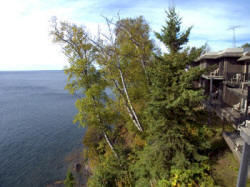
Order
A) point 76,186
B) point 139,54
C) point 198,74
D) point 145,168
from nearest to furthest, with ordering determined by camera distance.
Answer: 1. point 198,74
2. point 145,168
3. point 139,54
4. point 76,186

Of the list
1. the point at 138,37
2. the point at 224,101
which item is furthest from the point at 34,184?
the point at 224,101

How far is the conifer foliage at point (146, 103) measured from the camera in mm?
7323

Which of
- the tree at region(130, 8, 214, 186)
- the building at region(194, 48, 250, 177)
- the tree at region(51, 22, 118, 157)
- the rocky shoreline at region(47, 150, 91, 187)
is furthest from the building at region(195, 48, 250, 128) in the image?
the rocky shoreline at region(47, 150, 91, 187)

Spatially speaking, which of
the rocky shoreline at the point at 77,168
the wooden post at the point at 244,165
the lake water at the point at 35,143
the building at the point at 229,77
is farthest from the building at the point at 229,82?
the lake water at the point at 35,143

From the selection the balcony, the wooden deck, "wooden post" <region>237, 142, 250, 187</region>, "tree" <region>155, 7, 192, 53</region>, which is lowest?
the wooden deck

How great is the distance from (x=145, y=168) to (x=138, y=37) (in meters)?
11.0

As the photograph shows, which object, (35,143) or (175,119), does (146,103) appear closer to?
(175,119)

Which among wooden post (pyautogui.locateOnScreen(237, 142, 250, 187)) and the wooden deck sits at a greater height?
wooden post (pyautogui.locateOnScreen(237, 142, 250, 187))

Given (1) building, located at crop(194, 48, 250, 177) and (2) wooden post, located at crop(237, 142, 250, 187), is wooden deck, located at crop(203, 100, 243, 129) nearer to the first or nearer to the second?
(1) building, located at crop(194, 48, 250, 177)

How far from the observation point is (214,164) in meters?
8.05

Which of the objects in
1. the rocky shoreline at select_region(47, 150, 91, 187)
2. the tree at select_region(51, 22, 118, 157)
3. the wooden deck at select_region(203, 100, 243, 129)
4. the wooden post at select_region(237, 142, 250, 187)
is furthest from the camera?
the rocky shoreline at select_region(47, 150, 91, 187)

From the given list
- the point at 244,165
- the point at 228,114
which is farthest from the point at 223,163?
the point at 244,165

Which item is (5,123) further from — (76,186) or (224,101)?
(224,101)

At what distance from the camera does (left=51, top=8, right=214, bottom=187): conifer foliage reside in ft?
24.0
